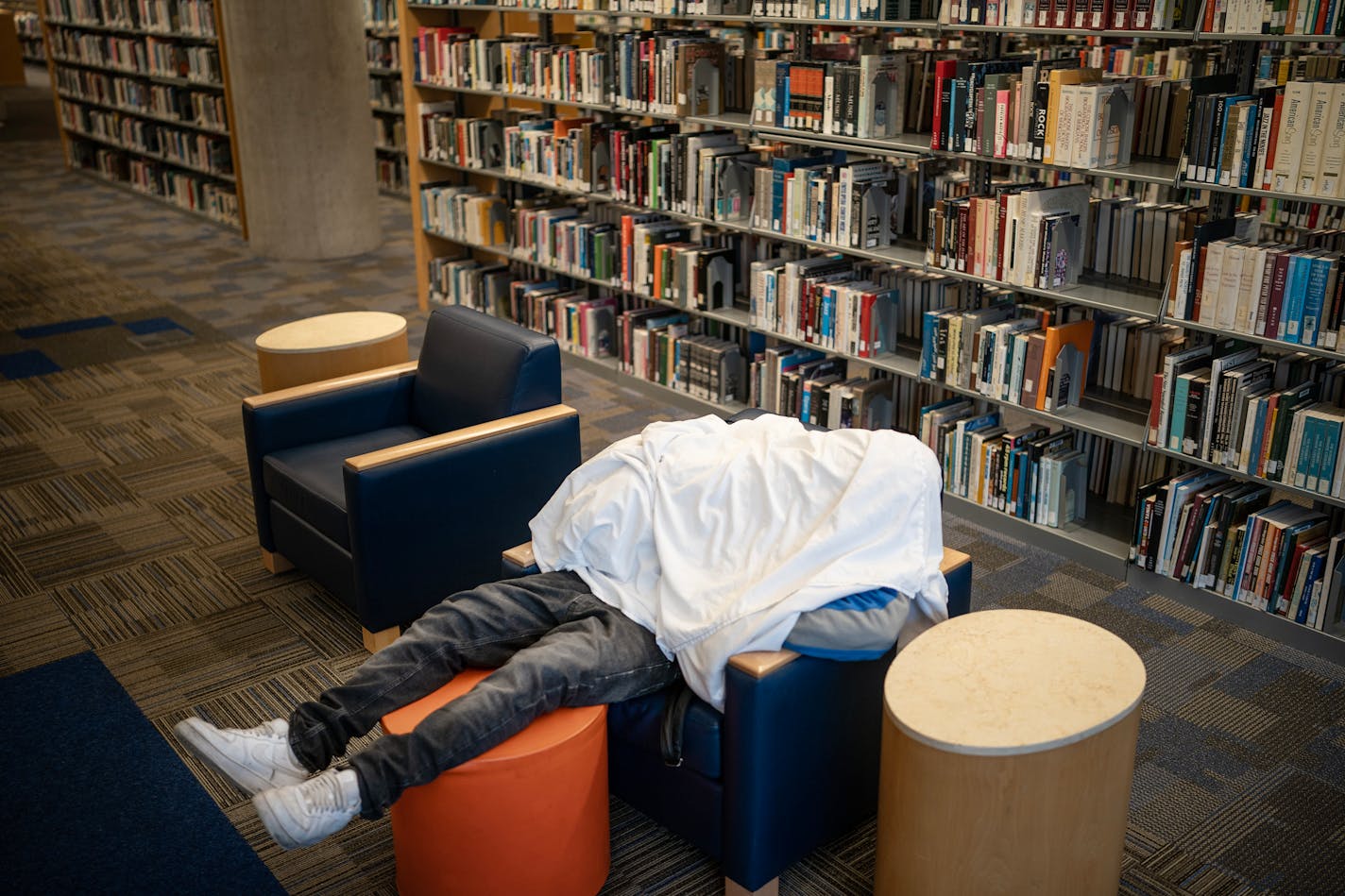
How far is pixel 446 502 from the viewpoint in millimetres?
3471

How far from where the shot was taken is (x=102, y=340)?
6.52 m

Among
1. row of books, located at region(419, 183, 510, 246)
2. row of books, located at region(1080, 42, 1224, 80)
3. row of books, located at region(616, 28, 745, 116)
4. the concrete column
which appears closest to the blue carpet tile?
row of books, located at region(616, 28, 745, 116)

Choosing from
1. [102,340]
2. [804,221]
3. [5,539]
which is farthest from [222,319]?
[804,221]

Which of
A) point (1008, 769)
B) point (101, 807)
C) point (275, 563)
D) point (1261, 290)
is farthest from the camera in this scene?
point (275, 563)

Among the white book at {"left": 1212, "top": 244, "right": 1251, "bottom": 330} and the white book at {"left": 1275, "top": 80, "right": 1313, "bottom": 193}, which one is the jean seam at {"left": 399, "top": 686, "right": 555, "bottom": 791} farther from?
the white book at {"left": 1275, "top": 80, "right": 1313, "bottom": 193}

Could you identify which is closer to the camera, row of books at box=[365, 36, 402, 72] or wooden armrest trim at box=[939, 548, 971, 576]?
wooden armrest trim at box=[939, 548, 971, 576]

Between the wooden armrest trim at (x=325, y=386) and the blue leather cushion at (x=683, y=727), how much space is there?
1.80 meters

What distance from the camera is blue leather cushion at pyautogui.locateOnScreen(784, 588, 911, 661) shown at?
2.36m

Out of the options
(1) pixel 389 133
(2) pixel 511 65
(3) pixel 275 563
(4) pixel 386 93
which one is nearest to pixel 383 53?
(4) pixel 386 93

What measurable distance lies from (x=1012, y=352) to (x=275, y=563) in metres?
2.55

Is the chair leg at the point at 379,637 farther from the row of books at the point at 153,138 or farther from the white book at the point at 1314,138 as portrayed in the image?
the row of books at the point at 153,138

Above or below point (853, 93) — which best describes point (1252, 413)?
below

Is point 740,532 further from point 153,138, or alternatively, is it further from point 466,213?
point 153,138

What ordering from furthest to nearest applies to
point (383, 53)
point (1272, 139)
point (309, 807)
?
point (383, 53) → point (1272, 139) → point (309, 807)
